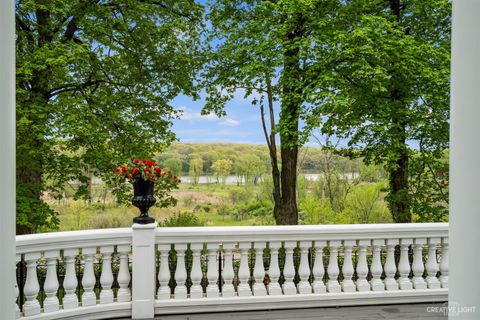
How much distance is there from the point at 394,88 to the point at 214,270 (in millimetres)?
6148

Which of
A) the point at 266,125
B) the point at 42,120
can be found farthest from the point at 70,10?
the point at 266,125

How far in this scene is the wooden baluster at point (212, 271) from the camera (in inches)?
130

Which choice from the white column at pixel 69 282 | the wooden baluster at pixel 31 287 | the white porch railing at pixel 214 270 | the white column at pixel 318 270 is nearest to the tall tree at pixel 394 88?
the white porch railing at pixel 214 270

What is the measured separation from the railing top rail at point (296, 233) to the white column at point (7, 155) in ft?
6.82

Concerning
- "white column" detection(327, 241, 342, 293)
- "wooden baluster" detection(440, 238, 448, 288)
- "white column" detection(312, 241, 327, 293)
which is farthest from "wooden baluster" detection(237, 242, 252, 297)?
"wooden baluster" detection(440, 238, 448, 288)

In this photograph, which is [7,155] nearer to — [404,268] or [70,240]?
[70,240]

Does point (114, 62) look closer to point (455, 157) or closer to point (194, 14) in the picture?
point (194, 14)

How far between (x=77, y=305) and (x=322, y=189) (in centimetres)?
784

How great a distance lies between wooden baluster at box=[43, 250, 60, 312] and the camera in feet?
9.66

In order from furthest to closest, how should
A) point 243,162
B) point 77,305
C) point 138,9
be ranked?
1. point 243,162
2. point 138,9
3. point 77,305

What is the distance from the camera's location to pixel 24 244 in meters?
2.78

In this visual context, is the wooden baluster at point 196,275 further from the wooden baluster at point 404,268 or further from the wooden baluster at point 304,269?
the wooden baluster at point 404,268

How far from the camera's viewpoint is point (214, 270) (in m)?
3.31

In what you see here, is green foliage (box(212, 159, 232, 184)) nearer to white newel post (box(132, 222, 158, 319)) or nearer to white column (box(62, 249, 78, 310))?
white newel post (box(132, 222, 158, 319))
